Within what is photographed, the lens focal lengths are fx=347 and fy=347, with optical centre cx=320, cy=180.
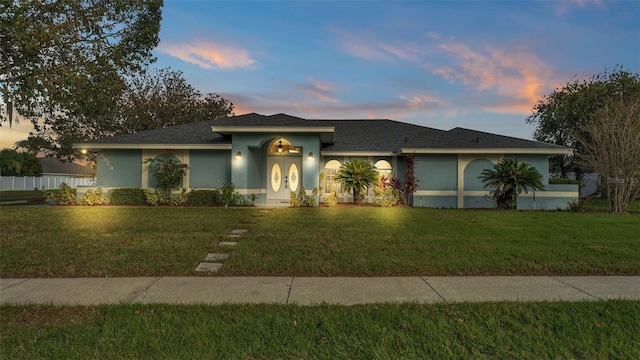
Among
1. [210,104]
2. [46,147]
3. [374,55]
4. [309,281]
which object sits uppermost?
[210,104]

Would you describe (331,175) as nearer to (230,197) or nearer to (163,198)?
(230,197)

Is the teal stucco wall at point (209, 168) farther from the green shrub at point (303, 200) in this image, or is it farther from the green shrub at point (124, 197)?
the green shrub at point (303, 200)

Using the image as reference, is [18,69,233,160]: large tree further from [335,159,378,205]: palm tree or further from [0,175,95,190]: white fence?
[335,159,378,205]: palm tree

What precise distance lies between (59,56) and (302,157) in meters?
9.55

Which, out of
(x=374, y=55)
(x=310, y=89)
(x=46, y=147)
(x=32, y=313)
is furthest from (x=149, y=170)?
(x=46, y=147)

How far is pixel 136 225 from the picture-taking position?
953cm

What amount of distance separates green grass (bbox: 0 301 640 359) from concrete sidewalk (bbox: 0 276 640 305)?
0.35 m

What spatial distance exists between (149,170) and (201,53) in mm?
6037

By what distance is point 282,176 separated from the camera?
56.7 feet

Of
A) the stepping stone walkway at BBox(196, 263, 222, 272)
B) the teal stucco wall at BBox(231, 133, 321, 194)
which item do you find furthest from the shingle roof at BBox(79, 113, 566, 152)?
the stepping stone walkway at BBox(196, 263, 222, 272)

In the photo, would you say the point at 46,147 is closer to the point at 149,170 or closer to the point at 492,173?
the point at 149,170

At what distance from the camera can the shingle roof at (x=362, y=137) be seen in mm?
15625

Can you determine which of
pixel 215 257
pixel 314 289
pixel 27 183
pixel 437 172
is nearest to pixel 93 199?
pixel 215 257

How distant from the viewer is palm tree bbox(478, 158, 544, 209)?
537 inches
